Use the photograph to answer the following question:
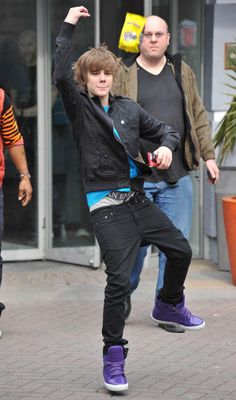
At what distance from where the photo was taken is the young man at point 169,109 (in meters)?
6.52

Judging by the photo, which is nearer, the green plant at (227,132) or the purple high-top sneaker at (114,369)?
the purple high-top sneaker at (114,369)

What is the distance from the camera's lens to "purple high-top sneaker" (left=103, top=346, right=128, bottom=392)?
211 inches

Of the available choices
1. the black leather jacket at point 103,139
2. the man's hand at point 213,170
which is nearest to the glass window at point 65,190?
the man's hand at point 213,170

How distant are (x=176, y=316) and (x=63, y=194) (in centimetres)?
288

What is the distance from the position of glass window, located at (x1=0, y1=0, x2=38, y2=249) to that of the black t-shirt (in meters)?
2.48

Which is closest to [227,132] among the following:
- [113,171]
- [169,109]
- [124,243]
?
[169,109]

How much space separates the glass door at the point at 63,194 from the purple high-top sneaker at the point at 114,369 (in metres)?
3.48

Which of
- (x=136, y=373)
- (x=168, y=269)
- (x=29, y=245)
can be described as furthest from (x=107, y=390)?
(x=29, y=245)

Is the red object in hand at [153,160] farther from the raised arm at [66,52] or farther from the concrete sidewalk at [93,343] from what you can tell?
the concrete sidewalk at [93,343]

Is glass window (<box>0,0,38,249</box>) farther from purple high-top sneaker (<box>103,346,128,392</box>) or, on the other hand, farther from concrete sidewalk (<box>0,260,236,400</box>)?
purple high-top sneaker (<box>103,346,128,392</box>)

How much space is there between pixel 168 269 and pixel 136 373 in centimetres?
60

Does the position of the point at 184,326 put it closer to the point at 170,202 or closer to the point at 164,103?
the point at 170,202

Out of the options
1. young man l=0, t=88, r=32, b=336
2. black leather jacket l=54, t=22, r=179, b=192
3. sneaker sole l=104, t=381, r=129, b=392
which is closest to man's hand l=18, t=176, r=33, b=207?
young man l=0, t=88, r=32, b=336

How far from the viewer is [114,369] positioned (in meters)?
5.37
